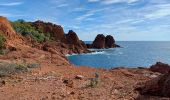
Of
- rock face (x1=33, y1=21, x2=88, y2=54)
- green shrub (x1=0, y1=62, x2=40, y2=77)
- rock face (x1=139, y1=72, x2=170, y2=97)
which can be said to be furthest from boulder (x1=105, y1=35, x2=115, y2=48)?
rock face (x1=139, y1=72, x2=170, y2=97)

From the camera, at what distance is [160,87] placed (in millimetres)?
11062

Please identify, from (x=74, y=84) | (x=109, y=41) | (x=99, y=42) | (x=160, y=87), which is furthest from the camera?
(x=109, y=41)

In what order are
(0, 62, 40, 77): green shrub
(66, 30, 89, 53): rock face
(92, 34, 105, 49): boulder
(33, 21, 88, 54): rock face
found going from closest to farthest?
(0, 62, 40, 77): green shrub, (66, 30, 89, 53): rock face, (33, 21, 88, 54): rock face, (92, 34, 105, 49): boulder

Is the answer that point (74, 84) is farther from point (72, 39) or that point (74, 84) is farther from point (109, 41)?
point (109, 41)

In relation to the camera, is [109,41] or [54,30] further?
[109,41]

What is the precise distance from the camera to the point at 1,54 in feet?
89.2

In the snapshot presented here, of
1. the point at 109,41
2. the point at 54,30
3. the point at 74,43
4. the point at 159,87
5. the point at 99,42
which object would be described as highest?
the point at 54,30

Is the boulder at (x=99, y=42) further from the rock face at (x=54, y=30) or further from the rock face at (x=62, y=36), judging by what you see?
the rock face at (x=54, y=30)

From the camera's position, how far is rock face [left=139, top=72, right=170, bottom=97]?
1069cm

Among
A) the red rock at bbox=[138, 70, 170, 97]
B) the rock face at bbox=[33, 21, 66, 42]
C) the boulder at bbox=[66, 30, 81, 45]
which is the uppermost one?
the rock face at bbox=[33, 21, 66, 42]

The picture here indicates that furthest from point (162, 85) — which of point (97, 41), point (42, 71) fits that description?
point (97, 41)

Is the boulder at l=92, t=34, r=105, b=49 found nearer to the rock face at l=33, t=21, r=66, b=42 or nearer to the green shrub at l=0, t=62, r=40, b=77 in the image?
the rock face at l=33, t=21, r=66, b=42

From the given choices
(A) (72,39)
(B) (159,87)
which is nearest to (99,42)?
(A) (72,39)

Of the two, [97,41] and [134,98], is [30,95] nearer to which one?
[134,98]
